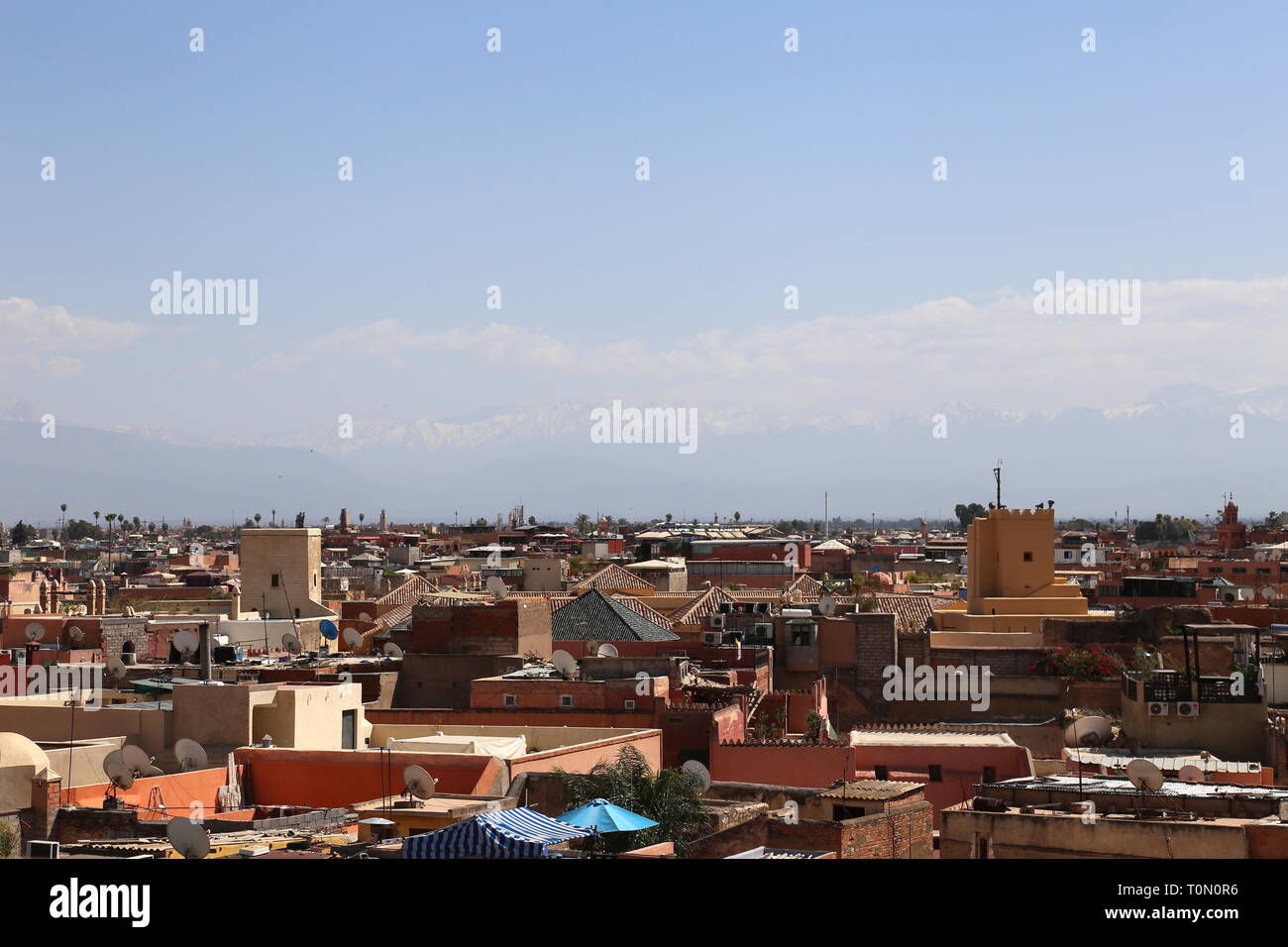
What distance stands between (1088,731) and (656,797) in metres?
10.4

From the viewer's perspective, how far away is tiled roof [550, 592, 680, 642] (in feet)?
111

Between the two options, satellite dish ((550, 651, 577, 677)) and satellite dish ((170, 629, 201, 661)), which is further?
satellite dish ((550, 651, 577, 677))

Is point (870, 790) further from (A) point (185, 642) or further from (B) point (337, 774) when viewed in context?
(A) point (185, 642)

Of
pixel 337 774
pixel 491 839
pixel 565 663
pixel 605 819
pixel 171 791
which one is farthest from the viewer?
pixel 565 663

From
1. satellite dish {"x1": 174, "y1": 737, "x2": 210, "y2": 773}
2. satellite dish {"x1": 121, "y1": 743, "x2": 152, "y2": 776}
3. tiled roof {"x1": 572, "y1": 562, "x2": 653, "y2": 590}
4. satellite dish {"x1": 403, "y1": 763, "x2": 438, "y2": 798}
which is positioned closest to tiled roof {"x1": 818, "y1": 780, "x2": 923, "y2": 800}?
satellite dish {"x1": 403, "y1": 763, "x2": 438, "y2": 798}

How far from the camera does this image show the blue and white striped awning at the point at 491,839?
11.2 meters

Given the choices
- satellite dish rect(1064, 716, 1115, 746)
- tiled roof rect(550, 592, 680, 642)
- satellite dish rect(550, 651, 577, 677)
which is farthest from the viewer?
tiled roof rect(550, 592, 680, 642)

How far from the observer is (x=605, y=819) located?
13.5 m

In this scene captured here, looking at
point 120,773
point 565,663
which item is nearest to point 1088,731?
point 565,663

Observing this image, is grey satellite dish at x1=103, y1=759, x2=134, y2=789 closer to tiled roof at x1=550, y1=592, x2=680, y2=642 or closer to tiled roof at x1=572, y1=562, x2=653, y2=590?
tiled roof at x1=550, y1=592, x2=680, y2=642

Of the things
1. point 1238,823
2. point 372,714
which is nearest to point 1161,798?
point 1238,823

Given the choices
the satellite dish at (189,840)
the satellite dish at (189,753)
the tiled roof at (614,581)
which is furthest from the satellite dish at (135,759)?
the tiled roof at (614,581)

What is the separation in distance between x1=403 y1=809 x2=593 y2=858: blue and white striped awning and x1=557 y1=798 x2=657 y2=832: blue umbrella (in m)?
1.01

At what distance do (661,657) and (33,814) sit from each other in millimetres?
13181
